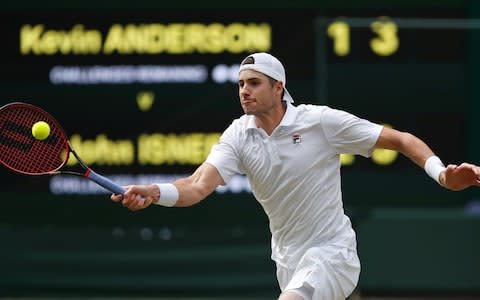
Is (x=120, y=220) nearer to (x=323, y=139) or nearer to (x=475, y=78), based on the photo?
(x=475, y=78)

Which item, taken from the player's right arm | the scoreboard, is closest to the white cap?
the player's right arm

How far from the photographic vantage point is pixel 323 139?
20.2ft

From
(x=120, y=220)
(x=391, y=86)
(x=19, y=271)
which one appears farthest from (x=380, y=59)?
(x=19, y=271)

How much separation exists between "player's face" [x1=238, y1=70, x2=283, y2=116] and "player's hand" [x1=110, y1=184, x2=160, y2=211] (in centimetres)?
87

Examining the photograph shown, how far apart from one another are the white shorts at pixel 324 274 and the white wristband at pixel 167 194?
747mm

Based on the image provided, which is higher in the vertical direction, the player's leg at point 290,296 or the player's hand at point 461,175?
the player's hand at point 461,175

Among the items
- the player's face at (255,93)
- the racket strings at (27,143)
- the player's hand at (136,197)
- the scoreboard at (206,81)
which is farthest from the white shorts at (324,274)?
the scoreboard at (206,81)

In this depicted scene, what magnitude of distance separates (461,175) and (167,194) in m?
1.39

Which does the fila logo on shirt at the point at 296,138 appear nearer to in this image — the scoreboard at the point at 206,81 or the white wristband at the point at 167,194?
the white wristband at the point at 167,194

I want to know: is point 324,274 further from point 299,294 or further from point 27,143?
point 27,143

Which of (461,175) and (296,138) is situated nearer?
(461,175)

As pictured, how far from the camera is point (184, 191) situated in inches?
226

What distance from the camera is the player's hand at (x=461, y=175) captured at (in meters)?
5.43

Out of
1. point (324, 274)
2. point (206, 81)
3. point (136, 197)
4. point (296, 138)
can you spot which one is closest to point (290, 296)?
point (324, 274)
